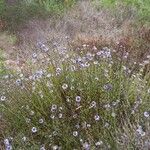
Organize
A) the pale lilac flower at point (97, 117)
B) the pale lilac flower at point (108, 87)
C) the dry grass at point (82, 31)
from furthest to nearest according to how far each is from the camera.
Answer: the dry grass at point (82, 31), the pale lilac flower at point (108, 87), the pale lilac flower at point (97, 117)

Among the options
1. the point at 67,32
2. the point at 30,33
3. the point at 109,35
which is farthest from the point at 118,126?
the point at 30,33

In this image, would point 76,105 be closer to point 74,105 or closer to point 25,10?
point 74,105

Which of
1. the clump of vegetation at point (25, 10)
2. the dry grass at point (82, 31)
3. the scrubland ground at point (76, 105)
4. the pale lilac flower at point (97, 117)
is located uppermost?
the pale lilac flower at point (97, 117)

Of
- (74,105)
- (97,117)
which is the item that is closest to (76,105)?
(74,105)

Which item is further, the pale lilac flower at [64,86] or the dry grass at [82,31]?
the dry grass at [82,31]

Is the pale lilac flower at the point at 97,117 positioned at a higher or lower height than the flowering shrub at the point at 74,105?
higher

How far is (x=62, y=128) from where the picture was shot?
479 cm

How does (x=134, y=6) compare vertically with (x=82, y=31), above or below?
above

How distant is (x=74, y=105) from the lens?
16.5 feet

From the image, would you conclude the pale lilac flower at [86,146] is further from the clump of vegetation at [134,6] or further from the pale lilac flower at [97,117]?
the clump of vegetation at [134,6]

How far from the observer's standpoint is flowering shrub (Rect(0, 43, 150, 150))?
463 centimetres

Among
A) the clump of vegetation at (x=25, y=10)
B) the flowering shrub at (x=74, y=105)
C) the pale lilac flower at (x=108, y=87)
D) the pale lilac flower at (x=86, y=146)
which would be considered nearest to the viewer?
the pale lilac flower at (x=86, y=146)

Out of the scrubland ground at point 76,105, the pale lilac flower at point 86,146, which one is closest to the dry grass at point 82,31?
the scrubland ground at point 76,105

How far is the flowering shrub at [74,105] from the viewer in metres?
4.63
